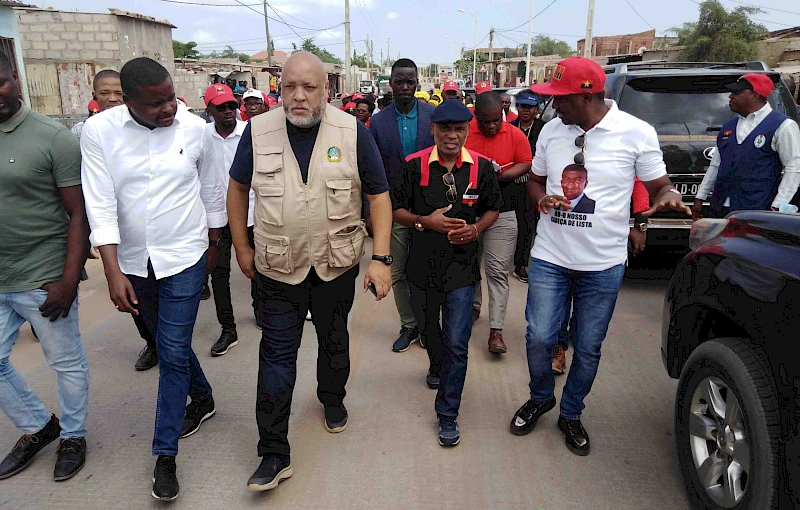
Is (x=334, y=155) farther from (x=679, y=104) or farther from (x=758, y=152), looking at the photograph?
(x=679, y=104)

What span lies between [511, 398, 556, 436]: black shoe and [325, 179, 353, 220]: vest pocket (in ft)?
5.08

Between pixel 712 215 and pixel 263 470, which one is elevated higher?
pixel 712 215

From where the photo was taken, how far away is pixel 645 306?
5262mm

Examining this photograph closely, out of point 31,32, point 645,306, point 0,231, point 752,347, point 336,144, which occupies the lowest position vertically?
point 645,306

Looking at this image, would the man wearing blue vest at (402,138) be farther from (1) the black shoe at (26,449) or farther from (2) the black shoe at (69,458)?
(1) the black shoe at (26,449)

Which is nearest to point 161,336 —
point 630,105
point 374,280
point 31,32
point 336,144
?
point 374,280

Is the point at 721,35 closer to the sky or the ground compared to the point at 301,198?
closer to the sky

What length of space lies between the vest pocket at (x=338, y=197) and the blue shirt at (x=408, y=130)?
1.60 meters

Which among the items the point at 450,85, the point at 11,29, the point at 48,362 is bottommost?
the point at 48,362

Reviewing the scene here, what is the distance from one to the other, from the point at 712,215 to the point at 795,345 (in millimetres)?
3205

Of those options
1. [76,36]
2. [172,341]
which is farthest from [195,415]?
[76,36]

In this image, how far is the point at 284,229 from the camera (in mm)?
2646

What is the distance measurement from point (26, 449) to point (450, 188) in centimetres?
264

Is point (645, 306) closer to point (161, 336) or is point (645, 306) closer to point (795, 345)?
point (795, 345)
